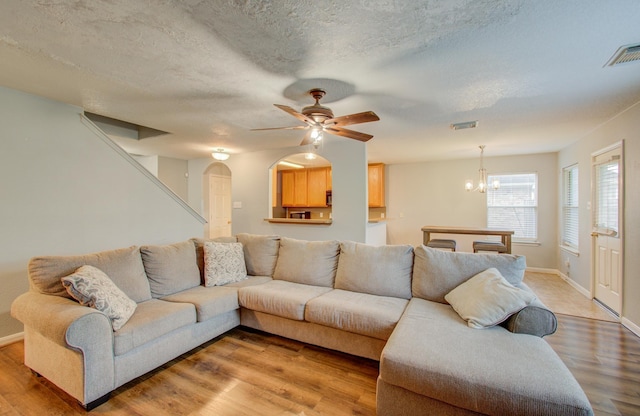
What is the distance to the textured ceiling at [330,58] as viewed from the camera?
158cm

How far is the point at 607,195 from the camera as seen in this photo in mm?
3600

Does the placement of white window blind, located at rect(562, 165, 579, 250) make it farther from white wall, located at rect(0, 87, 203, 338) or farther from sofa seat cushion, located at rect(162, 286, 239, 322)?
white wall, located at rect(0, 87, 203, 338)

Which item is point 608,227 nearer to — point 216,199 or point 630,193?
point 630,193

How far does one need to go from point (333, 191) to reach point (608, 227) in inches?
145

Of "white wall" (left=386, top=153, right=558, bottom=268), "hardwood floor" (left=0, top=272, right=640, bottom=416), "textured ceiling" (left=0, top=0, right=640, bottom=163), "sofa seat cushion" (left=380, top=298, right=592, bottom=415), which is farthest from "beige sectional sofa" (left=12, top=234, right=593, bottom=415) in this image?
"white wall" (left=386, top=153, right=558, bottom=268)

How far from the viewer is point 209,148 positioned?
5336 mm

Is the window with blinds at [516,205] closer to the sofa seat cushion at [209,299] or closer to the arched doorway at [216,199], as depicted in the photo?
the sofa seat cushion at [209,299]

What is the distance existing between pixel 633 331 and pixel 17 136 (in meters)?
6.47

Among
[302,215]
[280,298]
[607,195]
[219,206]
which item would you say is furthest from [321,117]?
[219,206]

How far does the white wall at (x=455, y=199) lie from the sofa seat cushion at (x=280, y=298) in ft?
14.8

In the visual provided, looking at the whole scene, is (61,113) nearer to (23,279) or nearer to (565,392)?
(23,279)

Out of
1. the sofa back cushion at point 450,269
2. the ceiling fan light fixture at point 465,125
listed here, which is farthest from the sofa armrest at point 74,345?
the ceiling fan light fixture at point 465,125

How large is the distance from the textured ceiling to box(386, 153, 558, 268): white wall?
2.38 meters

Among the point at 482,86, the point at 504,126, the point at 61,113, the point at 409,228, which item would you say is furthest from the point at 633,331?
the point at 61,113
